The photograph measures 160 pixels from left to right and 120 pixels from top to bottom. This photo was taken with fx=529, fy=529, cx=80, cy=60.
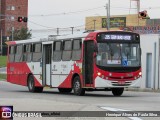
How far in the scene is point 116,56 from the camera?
24938 millimetres

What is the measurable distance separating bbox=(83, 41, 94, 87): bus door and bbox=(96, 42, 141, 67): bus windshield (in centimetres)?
54

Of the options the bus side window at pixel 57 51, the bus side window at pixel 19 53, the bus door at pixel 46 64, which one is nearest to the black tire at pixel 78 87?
the bus side window at pixel 57 51

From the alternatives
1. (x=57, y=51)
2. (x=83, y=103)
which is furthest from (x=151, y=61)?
(x=83, y=103)

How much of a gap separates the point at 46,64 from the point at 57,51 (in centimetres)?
166

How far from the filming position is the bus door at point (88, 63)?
25203 millimetres

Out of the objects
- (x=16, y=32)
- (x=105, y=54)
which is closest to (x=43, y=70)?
(x=105, y=54)

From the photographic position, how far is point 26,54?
32.2m

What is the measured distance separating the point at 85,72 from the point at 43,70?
17.0ft

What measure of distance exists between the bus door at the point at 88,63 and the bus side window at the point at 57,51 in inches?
116

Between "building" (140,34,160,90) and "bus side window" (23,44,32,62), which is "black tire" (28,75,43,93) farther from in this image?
"building" (140,34,160,90)

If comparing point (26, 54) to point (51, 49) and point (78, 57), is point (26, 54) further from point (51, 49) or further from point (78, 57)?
point (78, 57)

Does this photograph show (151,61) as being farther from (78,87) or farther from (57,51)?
(78,87)

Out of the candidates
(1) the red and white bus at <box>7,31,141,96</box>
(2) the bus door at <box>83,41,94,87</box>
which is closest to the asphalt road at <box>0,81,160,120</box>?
(1) the red and white bus at <box>7,31,141,96</box>

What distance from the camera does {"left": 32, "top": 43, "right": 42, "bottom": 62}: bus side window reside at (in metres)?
30.5
